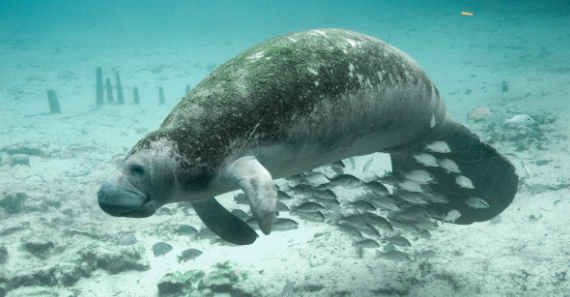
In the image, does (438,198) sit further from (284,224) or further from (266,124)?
(266,124)

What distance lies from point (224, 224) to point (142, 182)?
1303 mm

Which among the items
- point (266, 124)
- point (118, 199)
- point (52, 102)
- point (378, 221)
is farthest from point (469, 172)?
point (52, 102)

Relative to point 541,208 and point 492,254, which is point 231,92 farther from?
point 541,208

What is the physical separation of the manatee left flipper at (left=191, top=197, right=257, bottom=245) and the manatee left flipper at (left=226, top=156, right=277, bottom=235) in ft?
3.77

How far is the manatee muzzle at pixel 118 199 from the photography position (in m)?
1.94

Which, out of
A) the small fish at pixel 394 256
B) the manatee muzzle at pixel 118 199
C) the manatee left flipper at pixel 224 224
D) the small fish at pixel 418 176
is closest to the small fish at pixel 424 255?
the small fish at pixel 394 256

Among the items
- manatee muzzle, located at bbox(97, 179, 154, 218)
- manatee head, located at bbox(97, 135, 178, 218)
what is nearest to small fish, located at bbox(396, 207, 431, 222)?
manatee head, located at bbox(97, 135, 178, 218)

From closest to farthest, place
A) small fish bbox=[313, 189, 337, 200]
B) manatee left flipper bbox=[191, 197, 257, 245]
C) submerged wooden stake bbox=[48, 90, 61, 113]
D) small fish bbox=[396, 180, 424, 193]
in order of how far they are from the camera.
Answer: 1. manatee left flipper bbox=[191, 197, 257, 245]
2. small fish bbox=[396, 180, 424, 193]
3. small fish bbox=[313, 189, 337, 200]
4. submerged wooden stake bbox=[48, 90, 61, 113]

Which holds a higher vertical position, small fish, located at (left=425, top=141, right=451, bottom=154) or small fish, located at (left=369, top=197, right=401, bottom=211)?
small fish, located at (left=425, top=141, right=451, bottom=154)

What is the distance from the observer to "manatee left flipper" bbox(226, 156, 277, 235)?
6.28ft

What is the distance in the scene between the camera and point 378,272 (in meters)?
4.82

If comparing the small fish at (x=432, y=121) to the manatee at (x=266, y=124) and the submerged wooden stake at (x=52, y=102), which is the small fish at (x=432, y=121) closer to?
the manatee at (x=266, y=124)

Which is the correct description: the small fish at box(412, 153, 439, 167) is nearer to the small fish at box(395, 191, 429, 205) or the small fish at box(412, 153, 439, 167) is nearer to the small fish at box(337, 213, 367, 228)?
the small fish at box(395, 191, 429, 205)

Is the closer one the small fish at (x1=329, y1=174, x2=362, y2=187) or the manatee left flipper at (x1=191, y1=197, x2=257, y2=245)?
the manatee left flipper at (x1=191, y1=197, x2=257, y2=245)
